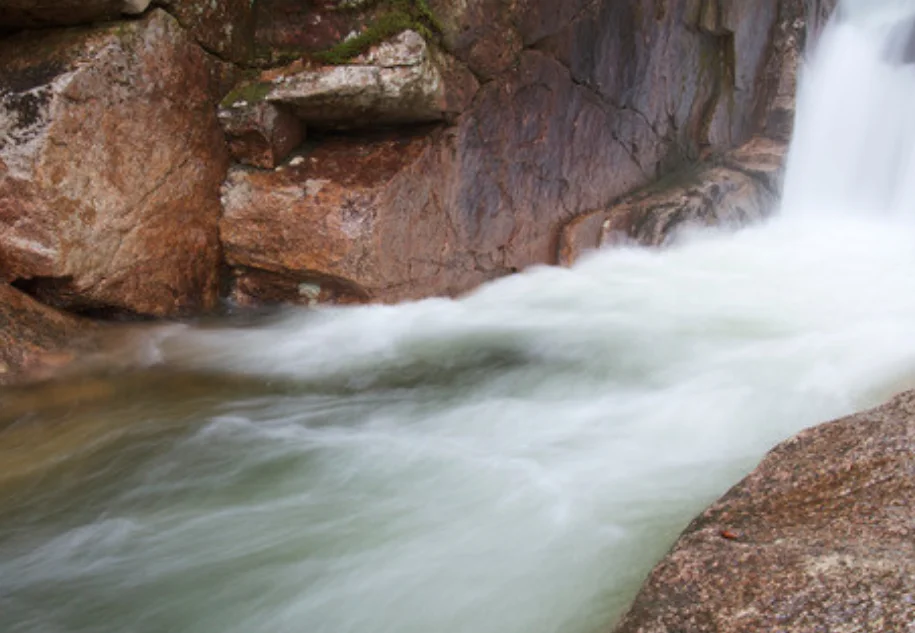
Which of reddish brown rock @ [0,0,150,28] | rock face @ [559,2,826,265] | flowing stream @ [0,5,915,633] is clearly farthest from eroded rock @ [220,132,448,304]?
rock face @ [559,2,826,265]

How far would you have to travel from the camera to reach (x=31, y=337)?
5.13 metres

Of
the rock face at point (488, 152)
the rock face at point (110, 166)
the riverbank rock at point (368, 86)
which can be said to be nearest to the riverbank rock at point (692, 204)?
the rock face at point (488, 152)

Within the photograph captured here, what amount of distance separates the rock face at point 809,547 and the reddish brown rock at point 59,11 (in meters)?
5.27

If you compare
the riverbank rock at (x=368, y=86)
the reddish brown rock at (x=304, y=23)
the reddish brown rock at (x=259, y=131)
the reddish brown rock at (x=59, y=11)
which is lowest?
the reddish brown rock at (x=259, y=131)

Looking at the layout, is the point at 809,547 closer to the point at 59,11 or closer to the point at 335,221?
the point at 335,221

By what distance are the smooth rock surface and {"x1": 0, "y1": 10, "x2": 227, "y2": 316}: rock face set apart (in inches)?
27.4

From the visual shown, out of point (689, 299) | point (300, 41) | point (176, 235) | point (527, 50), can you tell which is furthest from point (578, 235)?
point (176, 235)

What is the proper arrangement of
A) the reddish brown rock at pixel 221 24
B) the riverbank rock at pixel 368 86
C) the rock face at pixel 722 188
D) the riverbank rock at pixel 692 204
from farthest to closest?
1. the rock face at pixel 722 188
2. the riverbank rock at pixel 692 204
3. the riverbank rock at pixel 368 86
4. the reddish brown rock at pixel 221 24

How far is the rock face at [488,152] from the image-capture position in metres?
6.18

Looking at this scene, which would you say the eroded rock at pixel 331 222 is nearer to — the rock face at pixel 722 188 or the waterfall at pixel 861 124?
the rock face at pixel 722 188

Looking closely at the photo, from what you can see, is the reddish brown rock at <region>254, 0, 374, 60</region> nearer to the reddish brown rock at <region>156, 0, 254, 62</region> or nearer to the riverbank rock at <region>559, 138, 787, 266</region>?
the reddish brown rock at <region>156, 0, 254, 62</region>

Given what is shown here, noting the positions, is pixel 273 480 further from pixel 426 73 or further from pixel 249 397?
pixel 426 73

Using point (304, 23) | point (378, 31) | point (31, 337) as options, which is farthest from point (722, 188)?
point (31, 337)

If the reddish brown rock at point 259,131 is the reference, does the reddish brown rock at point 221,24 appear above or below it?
above
